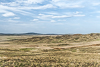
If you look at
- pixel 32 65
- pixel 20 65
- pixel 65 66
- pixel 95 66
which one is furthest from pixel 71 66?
pixel 20 65

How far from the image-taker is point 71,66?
21.3 meters

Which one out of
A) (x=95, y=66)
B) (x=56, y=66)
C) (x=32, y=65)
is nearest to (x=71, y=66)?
(x=56, y=66)

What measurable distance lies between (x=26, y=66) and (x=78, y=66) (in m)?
8.08

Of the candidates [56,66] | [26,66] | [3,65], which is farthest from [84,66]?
[3,65]

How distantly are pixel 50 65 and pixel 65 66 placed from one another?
2.41 metres

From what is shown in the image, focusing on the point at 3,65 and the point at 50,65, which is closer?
the point at 3,65

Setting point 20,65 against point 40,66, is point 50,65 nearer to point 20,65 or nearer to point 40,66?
point 40,66

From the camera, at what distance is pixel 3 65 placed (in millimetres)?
20422

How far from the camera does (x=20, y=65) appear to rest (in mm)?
21062

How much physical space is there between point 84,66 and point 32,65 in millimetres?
8171

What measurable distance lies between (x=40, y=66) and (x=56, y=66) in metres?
2.48

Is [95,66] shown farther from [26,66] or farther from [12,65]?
[12,65]

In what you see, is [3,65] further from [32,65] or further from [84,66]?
[84,66]

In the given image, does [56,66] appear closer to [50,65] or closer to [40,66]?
[50,65]
